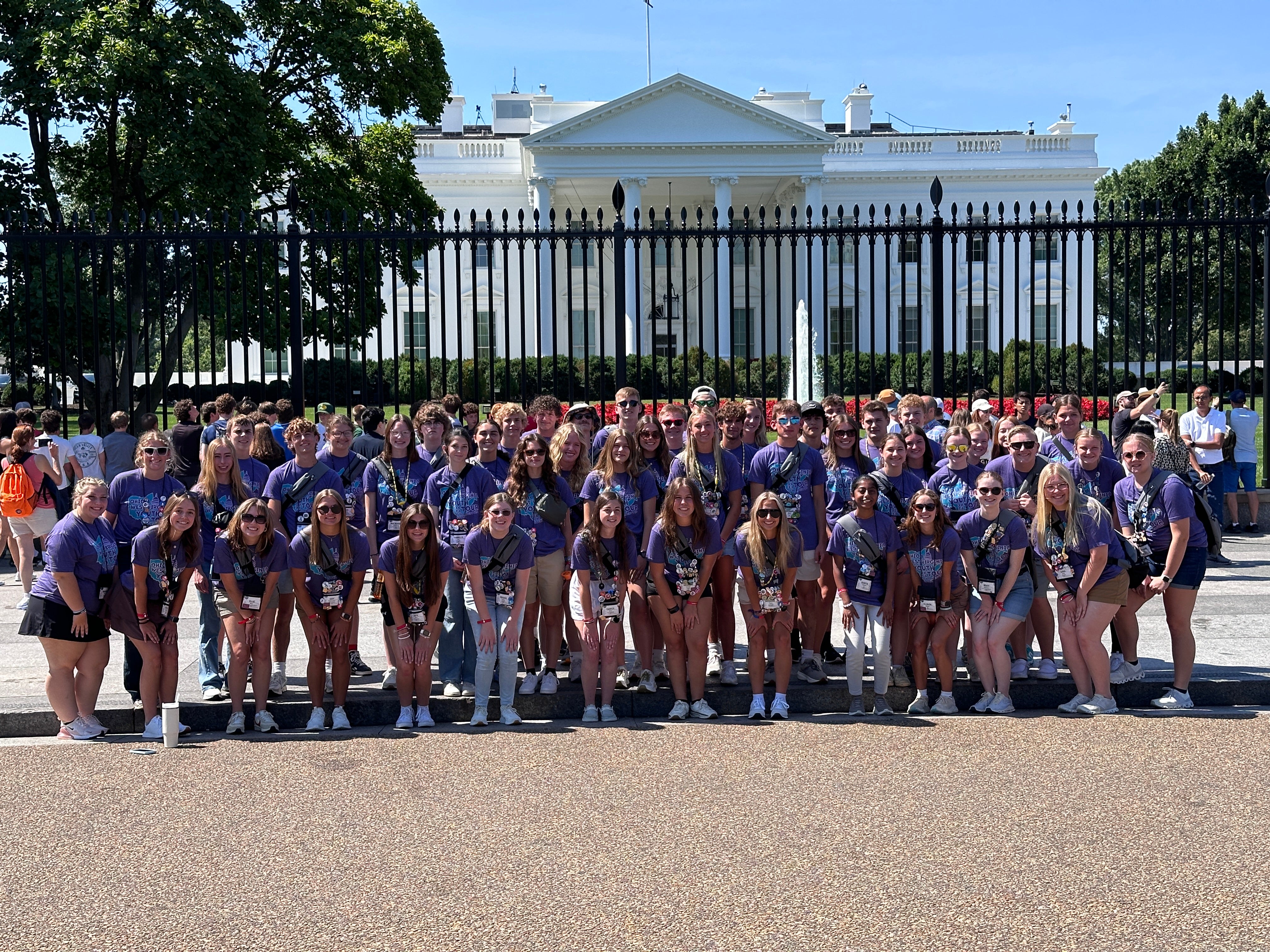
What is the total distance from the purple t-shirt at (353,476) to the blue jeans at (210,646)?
1050 millimetres

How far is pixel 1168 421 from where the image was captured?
1227 centimetres

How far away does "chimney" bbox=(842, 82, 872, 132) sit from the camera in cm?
6612

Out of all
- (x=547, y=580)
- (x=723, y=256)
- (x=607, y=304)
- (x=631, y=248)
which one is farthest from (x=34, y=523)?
(x=607, y=304)

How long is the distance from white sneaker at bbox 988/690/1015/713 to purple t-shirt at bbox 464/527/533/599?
2825 millimetres

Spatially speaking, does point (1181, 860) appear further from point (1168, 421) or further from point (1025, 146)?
point (1025, 146)

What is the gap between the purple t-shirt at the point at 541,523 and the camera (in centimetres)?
800

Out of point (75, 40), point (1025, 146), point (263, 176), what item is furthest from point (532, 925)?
point (1025, 146)

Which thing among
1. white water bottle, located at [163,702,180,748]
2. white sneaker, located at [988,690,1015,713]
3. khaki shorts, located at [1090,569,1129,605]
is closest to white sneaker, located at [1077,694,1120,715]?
white sneaker, located at [988,690,1015,713]

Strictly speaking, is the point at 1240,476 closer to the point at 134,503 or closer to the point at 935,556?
the point at 935,556

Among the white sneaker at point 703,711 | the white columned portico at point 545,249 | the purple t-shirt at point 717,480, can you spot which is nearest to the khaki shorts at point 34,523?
the purple t-shirt at point 717,480

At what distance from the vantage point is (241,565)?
294 inches

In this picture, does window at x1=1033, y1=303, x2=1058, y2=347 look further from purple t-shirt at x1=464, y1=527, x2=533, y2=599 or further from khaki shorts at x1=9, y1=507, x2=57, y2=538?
purple t-shirt at x1=464, y1=527, x2=533, y2=599

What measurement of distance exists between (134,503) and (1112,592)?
579 cm

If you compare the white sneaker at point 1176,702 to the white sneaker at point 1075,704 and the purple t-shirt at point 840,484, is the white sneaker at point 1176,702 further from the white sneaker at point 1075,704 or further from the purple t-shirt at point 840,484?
the purple t-shirt at point 840,484
